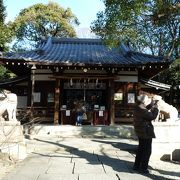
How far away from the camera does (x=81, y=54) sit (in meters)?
22.0

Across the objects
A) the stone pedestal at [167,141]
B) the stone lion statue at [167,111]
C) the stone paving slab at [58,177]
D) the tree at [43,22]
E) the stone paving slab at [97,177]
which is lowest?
the stone paving slab at [58,177]

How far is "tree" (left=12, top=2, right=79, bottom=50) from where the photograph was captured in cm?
4444

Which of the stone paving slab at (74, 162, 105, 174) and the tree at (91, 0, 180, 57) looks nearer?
the stone paving slab at (74, 162, 105, 174)

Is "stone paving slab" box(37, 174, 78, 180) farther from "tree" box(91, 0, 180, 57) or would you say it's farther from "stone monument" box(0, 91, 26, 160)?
"tree" box(91, 0, 180, 57)

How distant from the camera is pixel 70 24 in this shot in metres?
46.3

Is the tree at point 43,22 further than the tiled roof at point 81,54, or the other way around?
the tree at point 43,22

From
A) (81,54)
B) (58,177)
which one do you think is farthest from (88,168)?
(81,54)

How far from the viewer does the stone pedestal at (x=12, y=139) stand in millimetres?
10703

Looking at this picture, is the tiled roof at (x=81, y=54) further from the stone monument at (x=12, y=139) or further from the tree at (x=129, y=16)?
the stone monument at (x=12, y=139)

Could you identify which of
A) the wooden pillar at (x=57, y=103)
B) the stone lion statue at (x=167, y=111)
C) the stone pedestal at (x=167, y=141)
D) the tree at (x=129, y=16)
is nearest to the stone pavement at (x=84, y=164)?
the stone pedestal at (x=167, y=141)

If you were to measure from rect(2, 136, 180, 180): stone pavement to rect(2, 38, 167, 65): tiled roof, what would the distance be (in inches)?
267

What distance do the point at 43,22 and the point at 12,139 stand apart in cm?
3614

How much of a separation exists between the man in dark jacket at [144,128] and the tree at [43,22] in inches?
1464

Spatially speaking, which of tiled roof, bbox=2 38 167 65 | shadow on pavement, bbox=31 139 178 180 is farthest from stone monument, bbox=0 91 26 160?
tiled roof, bbox=2 38 167 65
